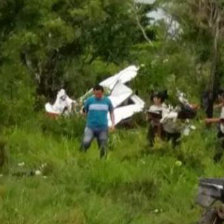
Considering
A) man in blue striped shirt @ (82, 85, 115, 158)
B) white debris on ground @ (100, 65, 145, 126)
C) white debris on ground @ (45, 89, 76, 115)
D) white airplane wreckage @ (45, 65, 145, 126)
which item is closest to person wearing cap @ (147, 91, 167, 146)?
man in blue striped shirt @ (82, 85, 115, 158)

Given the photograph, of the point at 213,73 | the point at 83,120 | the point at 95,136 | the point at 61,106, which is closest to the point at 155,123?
the point at 95,136

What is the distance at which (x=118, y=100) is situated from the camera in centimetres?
2642

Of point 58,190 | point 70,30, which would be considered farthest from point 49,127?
point 58,190

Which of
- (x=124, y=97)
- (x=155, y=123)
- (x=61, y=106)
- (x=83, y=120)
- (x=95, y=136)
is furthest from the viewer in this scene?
(x=124, y=97)

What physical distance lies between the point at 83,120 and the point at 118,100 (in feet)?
21.8

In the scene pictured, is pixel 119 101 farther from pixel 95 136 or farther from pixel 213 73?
pixel 95 136

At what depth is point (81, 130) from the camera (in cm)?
1942

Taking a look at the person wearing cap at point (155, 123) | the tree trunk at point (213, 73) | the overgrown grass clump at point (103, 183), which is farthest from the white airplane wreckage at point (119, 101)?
the overgrown grass clump at point (103, 183)

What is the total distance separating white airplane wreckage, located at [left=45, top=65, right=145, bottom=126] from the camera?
23.9 metres

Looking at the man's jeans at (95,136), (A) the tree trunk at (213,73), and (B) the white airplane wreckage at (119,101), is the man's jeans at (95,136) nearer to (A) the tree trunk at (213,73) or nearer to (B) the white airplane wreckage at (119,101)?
(B) the white airplane wreckage at (119,101)

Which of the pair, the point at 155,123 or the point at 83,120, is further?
the point at 83,120

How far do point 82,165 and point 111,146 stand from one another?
4923 mm

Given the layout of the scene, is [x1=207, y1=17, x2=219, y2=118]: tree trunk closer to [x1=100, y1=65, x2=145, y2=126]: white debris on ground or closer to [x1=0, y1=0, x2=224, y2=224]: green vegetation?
[x1=0, y1=0, x2=224, y2=224]: green vegetation

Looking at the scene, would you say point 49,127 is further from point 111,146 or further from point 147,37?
point 147,37
